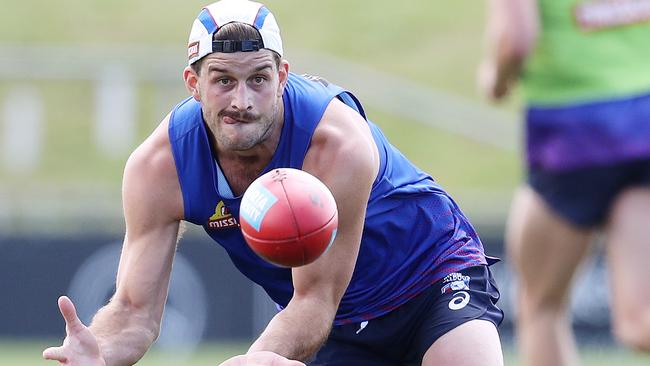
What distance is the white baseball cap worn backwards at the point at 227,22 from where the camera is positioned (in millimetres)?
5754

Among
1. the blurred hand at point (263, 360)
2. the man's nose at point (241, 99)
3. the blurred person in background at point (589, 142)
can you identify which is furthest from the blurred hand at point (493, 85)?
the blurred hand at point (263, 360)

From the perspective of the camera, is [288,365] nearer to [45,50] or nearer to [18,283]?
[18,283]

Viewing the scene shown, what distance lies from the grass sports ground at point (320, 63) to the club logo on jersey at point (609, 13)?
1090cm

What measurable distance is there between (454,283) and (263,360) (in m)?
1.23

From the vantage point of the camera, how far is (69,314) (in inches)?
222

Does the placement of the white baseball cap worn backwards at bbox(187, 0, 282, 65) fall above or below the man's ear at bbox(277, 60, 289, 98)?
above

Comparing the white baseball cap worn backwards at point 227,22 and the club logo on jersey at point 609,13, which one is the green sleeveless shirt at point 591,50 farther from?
the white baseball cap worn backwards at point 227,22

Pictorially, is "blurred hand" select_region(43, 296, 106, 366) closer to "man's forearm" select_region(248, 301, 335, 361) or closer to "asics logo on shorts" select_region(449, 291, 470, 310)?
"man's forearm" select_region(248, 301, 335, 361)

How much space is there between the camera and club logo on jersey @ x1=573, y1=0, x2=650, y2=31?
201 inches

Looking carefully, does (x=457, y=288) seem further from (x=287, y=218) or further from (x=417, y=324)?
(x=287, y=218)

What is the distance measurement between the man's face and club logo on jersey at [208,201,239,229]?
311mm

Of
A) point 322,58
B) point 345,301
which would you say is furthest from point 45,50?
point 345,301

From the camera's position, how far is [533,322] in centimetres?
545

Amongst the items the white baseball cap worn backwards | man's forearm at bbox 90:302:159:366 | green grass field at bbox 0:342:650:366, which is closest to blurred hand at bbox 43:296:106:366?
man's forearm at bbox 90:302:159:366
